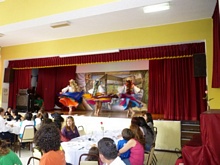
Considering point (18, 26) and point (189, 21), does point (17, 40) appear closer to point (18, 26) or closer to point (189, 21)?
point (18, 26)

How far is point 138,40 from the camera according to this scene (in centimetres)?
536

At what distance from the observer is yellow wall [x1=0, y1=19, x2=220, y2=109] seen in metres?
4.67

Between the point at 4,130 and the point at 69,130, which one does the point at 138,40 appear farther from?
the point at 4,130

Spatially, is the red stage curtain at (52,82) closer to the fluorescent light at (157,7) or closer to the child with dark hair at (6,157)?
the fluorescent light at (157,7)

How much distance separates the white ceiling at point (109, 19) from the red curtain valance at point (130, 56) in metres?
0.94

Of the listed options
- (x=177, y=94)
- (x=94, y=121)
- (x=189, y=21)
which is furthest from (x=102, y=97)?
(x=189, y=21)

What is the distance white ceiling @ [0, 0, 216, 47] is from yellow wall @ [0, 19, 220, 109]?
0.52 ft

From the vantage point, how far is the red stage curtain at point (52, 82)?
10070mm

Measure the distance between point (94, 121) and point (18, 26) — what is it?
416cm

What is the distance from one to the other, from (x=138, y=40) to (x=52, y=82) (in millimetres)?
6513

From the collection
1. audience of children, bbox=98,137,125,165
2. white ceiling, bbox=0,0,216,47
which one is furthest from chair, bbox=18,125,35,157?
audience of children, bbox=98,137,125,165

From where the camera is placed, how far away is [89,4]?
2.86 meters

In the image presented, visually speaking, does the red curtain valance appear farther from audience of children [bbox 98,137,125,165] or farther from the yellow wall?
audience of children [bbox 98,137,125,165]

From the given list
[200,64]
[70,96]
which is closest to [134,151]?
[200,64]
